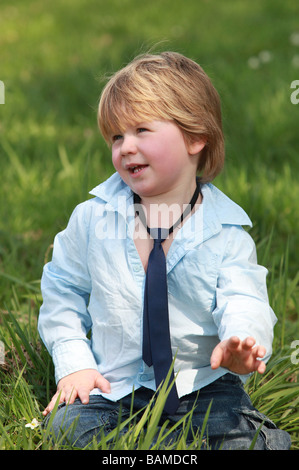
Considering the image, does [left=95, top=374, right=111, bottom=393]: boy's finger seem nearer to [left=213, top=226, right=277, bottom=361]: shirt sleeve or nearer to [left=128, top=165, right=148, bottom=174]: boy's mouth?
[left=213, top=226, right=277, bottom=361]: shirt sleeve

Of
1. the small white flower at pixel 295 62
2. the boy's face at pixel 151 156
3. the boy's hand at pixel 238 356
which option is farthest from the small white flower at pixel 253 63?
the boy's hand at pixel 238 356

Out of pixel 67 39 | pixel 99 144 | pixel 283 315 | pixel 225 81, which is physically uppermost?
pixel 67 39

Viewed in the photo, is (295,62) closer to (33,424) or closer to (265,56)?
(265,56)

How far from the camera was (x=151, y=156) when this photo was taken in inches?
70.3

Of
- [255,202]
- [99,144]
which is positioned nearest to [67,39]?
[99,144]

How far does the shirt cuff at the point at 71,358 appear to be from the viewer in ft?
6.12

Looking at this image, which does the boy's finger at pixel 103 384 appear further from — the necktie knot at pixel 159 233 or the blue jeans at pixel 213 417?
the necktie knot at pixel 159 233

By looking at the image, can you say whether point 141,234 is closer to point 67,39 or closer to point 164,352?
point 164,352

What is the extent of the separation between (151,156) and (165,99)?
0.17 m

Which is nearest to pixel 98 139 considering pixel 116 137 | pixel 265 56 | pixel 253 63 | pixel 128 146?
pixel 253 63

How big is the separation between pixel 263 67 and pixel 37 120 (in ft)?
6.33

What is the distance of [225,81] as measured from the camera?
4734 mm
